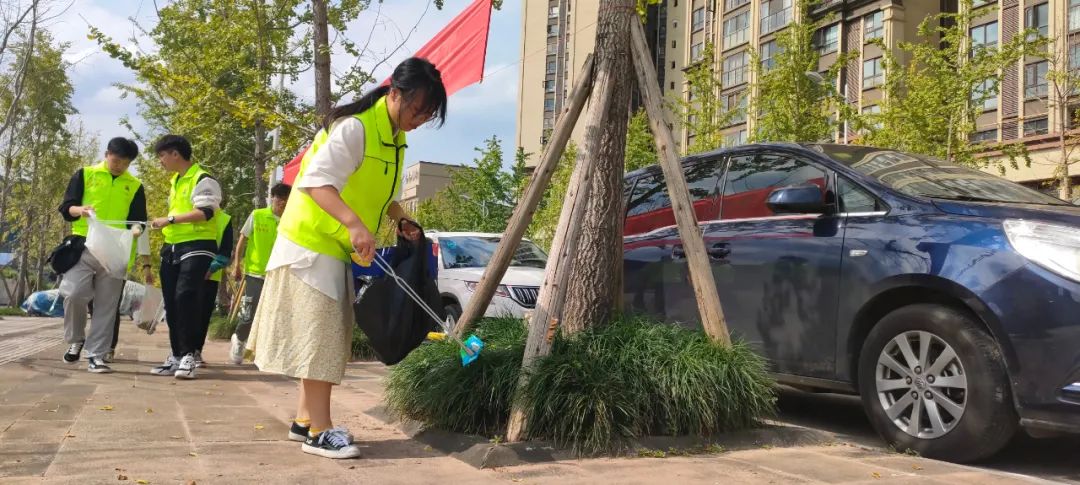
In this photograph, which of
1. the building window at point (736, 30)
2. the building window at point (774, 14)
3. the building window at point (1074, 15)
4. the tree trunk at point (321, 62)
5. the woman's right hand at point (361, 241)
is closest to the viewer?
the woman's right hand at point (361, 241)

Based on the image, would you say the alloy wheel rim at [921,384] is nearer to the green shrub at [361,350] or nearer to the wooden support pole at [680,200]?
the wooden support pole at [680,200]

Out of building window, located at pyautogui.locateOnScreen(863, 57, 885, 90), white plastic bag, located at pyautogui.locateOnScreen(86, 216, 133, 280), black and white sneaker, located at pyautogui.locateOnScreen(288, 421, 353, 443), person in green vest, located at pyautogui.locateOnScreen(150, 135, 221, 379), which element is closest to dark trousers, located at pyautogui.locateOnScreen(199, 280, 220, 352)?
person in green vest, located at pyautogui.locateOnScreen(150, 135, 221, 379)

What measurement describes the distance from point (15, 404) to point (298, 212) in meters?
2.40

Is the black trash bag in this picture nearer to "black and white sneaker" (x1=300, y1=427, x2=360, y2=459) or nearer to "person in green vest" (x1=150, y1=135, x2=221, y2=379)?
"black and white sneaker" (x1=300, y1=427, x2=360, y2=459)

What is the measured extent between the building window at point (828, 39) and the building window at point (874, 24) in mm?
1625

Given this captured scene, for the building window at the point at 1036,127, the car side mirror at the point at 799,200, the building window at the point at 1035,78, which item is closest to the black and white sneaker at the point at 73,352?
the car side mirror at the point at 799,200

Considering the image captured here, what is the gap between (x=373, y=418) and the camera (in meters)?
4.86

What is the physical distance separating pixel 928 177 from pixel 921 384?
132 centimetres

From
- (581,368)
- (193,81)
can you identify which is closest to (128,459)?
(581,368)

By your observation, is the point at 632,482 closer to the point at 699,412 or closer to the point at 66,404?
the point at 699,412

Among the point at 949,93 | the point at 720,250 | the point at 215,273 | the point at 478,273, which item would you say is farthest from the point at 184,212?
the point at 949,93

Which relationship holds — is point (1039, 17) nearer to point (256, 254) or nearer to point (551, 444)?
point (256, 254)

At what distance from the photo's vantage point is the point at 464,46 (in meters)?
8.21

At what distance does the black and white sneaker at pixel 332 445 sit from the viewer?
363 centimetres
